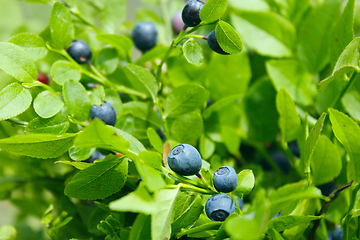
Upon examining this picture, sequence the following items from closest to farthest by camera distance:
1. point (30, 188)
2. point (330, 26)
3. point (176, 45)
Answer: point (176, 45)
point (330, 26)
point (30, 188)

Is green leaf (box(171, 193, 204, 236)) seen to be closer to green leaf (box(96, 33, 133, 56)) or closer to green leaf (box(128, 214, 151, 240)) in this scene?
green leaf (box(128, 214, 151, 240))

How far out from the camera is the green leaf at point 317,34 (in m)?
0.71

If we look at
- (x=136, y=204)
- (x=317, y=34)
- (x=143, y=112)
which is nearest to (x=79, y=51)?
(x=143, y=112)

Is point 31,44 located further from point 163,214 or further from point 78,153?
point 163,214

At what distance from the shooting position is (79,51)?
24.6 inches

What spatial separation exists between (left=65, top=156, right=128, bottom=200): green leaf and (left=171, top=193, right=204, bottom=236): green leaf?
→ 0.08 metres

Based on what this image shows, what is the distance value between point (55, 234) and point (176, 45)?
38 centimetres

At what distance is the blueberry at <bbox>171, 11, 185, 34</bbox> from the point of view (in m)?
→ 0.93

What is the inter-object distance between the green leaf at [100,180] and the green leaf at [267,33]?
445mm

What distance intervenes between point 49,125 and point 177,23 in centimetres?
53

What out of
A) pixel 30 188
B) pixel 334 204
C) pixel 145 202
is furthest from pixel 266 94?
pixel 30 188

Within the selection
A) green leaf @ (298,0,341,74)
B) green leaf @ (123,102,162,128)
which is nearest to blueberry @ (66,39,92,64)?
green leaf @ (123,102,162,128)

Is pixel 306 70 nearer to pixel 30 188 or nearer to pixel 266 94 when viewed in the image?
pixel 266 94

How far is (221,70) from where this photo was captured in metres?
0.75
